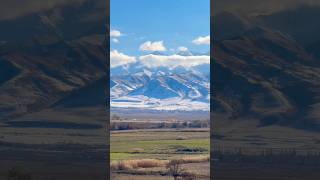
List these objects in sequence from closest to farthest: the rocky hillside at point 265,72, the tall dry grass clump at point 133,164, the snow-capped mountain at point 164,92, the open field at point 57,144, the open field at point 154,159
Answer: the rocky hillside at point 265,72 → the open field at point 57,144 → the open field at point 154,159 → the tall dry grass clump at point 133,164 → the snow-capped mountain at point 164,92

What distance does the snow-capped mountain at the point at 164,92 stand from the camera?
12465cm

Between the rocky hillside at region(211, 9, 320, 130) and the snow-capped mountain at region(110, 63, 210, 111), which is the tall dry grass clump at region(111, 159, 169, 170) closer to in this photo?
the rocky hillside at region(211, 9, 320, 130)

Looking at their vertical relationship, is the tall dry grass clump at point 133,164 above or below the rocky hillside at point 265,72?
below

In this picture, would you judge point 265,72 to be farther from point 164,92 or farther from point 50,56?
point 164,92

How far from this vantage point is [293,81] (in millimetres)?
7586

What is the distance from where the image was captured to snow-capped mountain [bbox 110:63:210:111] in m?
125

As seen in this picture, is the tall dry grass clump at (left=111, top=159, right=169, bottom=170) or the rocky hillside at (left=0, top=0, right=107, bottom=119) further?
the tall dry grass clump at (left=111, top=159, right=169, bottom=170)

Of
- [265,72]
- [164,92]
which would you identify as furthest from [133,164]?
[164,92]

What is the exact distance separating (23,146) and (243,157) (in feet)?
11.1

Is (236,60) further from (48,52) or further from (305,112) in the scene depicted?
(48,52)

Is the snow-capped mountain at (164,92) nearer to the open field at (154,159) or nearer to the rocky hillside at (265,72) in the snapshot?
the open field at (154,159)

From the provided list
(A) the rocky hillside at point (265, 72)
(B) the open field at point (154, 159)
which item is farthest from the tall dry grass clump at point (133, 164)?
(A) the rocky hillside at point (265, 72)

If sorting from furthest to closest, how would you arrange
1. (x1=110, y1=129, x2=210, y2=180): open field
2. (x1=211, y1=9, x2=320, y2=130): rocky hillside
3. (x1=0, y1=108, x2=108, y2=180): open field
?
1. (x1=110, y1=129, x2=210, y2=180): open field
2. (x1=0, y1=108, x2=108, y2=180): open field
3. (x1=211, y1=9, x2=320, y2=130): rocky hillside

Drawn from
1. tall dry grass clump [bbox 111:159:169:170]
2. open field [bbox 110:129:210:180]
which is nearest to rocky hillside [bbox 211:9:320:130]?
open field [bbox 110:129:210:180]
